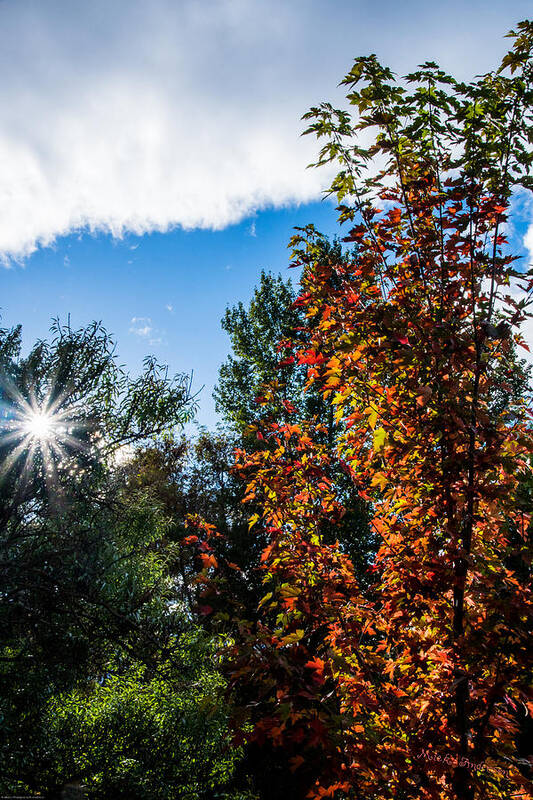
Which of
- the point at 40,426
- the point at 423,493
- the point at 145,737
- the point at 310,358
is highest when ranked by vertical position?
the point at 40,426

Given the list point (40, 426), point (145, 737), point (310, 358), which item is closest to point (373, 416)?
point (310, 358)

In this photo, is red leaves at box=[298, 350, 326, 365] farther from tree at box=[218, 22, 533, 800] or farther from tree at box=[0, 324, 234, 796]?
tree at box=[0, 324, 234, 796]

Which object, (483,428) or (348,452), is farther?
(348,452)

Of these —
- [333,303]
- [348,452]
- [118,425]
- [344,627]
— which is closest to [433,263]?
[333,303]

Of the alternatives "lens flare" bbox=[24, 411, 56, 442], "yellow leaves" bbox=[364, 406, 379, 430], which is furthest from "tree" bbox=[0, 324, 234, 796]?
"yellow leaves" bbox=[364, 406, 379, 430]

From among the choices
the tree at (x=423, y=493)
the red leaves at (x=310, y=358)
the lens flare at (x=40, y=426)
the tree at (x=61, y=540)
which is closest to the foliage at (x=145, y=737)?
the tree at (x=61, y=540)

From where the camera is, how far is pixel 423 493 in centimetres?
229

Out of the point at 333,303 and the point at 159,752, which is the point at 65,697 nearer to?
the point at 159,752

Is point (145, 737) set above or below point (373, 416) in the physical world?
below

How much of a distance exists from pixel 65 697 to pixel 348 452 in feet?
22.3

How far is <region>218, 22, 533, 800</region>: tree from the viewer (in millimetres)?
1829

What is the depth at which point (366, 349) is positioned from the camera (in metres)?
2.21

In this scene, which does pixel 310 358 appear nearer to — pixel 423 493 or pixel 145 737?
pixel 423 493

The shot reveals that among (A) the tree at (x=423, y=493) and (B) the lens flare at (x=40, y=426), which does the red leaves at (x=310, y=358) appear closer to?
(A) the tree at (x=423, y=493)
